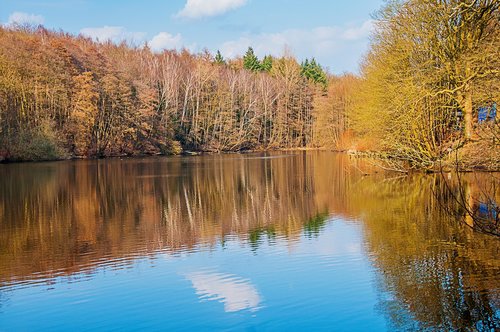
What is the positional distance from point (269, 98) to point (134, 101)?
25.9 meters

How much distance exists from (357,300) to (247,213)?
966cm

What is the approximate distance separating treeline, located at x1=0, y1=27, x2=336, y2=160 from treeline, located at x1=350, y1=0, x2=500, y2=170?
35186mm

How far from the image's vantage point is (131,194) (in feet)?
78.0

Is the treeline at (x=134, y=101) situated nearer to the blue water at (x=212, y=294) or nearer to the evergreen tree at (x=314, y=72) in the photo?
the evergreen tree at (x=314, y=72)

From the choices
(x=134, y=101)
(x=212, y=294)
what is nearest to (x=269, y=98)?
(x=134, y=101)

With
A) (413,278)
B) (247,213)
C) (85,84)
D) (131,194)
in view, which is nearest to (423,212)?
(247,213)

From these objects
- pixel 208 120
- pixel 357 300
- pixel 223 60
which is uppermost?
pixel 223 60

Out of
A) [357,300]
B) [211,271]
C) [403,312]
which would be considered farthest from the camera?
[211,271]

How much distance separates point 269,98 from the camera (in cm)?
8206

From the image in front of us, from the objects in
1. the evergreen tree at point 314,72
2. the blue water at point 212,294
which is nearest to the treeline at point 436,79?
the blue water at point 212,294

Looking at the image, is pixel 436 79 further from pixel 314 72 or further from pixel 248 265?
pixel 314 72

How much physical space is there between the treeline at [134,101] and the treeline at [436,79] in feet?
115

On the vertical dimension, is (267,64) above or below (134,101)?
above

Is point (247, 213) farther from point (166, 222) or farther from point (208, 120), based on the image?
point (208, 120)
